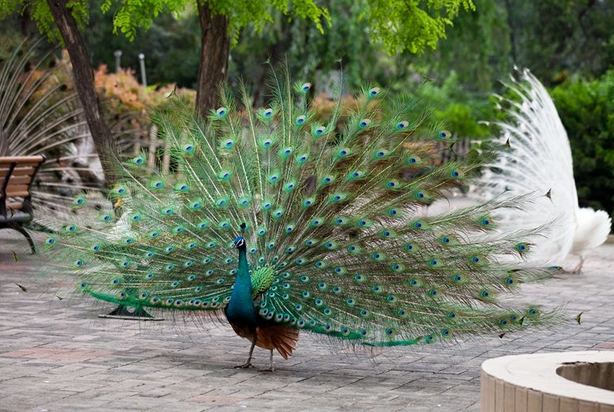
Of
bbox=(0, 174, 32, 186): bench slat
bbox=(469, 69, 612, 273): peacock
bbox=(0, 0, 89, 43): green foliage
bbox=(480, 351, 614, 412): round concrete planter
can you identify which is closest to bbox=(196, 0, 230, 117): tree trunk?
bbox=(0, 0, 89, 43): green foliage

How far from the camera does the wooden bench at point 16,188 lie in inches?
507

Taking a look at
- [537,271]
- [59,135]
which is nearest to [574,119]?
[59,135]

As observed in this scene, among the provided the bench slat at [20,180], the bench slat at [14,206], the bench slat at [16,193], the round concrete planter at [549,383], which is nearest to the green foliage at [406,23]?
the bench slat at [20,180]

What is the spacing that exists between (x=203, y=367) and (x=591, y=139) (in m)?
12.9

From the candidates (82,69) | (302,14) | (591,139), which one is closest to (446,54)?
(591,139)

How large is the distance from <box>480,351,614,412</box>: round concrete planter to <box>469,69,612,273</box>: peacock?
8.01 metres

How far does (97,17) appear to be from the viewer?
1484 inches

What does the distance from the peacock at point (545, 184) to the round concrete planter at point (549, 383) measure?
8.01m

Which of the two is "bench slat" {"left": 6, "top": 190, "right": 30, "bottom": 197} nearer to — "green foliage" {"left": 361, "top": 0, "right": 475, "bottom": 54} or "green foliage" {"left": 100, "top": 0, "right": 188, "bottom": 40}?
"green foliage" {"left": 100, "top": 0, "right": 188, "bottom": 40}

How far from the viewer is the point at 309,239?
7652mm

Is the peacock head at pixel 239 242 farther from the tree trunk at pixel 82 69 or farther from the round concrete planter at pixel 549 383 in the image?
the tree trunk at pixel 82 69

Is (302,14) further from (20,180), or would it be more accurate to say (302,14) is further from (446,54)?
(446,54)

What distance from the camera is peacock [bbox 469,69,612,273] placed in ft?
44.6

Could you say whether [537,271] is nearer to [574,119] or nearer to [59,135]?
[59,135]
